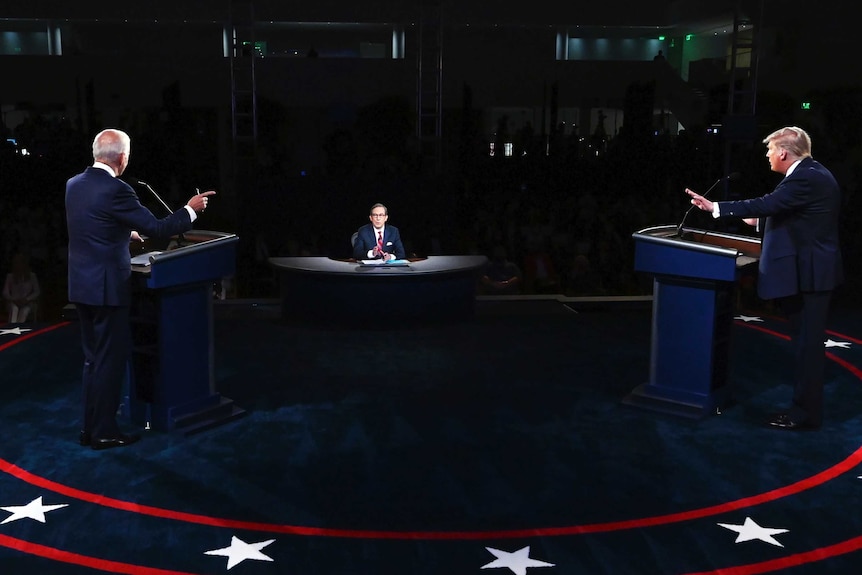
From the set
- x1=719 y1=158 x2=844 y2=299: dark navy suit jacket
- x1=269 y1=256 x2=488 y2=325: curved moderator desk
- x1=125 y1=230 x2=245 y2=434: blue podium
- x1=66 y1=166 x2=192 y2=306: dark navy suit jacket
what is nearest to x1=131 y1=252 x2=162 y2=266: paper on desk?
x1=125 y1=230 x2=245 y2=434: blue podium

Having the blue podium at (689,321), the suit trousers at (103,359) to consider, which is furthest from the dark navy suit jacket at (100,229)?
the blue podium at (689,321)

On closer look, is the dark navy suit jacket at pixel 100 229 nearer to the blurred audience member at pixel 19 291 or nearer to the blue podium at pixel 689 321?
the blue podium at pixel 689 321

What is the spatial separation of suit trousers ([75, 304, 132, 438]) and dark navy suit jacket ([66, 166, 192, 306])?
102mm

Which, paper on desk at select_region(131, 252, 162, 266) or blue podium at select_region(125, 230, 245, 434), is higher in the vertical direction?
paper on desk at select_region(131, 252, 162, 266)

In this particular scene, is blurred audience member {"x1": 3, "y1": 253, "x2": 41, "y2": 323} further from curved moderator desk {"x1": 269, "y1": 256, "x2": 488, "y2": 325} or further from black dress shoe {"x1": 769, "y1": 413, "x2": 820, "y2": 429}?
black dress shoe {"x1": 769, "y1": 413, "x2": 820, "y2": 429}

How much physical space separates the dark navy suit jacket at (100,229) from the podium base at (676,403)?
103 inches

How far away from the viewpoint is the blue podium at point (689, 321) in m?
4.29

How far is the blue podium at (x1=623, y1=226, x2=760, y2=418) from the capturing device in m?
4.29

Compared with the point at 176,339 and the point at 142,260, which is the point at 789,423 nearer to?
the point at 176,339

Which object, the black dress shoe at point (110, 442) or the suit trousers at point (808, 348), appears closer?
the black dress shoe at point (110, 442)

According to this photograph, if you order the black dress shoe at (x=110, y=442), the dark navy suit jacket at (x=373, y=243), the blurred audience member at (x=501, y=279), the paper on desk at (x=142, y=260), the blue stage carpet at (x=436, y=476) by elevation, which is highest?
the paper on desk at (x=142, y=260)

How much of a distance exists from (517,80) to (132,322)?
9154 millimetres

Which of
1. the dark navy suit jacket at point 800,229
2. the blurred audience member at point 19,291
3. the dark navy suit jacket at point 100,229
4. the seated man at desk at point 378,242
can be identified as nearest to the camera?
the dark navy suit jacket at point 100,229

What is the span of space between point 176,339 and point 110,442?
56 centimetres
